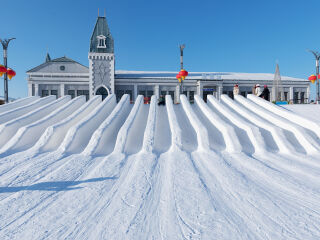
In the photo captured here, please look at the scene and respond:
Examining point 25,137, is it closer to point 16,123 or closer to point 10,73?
point 16,123

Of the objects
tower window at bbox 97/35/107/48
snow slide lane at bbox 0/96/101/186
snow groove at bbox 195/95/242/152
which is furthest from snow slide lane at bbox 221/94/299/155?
tower window at bbox 97/35/107/48

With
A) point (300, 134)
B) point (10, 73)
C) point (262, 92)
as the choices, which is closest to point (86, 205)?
point (300, 134)

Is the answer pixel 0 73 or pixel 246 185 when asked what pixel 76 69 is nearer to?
pixel 0 73

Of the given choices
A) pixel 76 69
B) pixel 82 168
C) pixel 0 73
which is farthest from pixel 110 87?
pixel 82 168

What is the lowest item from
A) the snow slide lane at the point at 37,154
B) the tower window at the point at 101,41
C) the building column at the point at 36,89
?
the snow slide lane at the point at 37,154

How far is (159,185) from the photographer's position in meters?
2.83

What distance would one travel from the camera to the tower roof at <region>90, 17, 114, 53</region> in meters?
23.0

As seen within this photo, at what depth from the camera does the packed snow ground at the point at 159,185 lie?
6.14 feet

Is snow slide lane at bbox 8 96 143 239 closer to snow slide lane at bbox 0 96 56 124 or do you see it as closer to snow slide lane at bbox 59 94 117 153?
snow slide lane at bbox 59 94 117 153

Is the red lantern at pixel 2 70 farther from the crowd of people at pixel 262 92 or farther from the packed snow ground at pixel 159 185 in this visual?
the crowd of people at pixel 262 92

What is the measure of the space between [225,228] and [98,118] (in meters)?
6.25

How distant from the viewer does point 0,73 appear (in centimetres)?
1080

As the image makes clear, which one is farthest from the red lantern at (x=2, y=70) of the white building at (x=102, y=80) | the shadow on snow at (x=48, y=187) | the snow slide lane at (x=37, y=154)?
the shadow on snow at (x=48, y=187)

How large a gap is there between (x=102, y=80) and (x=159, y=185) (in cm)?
2182
